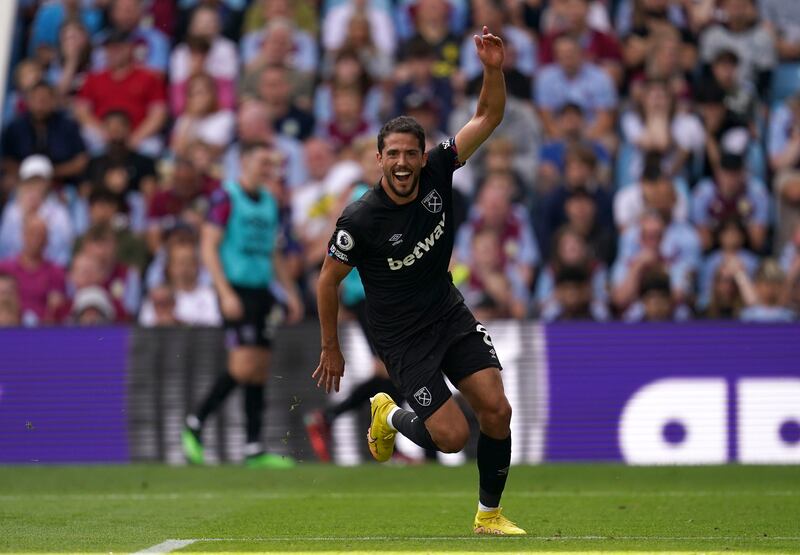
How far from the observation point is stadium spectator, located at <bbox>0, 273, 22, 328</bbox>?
46.7ft

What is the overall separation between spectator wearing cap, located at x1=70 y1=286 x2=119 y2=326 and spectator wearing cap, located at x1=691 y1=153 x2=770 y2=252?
6073 mm

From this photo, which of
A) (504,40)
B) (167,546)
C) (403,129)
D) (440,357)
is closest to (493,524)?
(440,357)

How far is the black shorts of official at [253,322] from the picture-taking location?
42.0 ft

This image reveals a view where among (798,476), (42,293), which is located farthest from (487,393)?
(42,293)

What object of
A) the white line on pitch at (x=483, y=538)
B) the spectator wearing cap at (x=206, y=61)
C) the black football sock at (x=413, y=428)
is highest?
the spectator wearing cap at (x=206, y=61)

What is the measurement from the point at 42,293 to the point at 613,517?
26.7ft

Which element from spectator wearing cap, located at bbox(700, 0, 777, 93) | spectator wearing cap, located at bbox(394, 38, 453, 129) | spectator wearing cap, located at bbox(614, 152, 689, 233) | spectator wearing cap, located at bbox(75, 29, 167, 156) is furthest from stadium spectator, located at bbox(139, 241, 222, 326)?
spectator wearing cap, located at bbox(700, 0, 777, 93)

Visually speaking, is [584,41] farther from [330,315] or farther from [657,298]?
[330,315]

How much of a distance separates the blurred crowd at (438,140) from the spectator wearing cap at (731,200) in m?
0.02

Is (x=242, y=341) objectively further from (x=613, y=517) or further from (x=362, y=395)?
(x=613, y=517)

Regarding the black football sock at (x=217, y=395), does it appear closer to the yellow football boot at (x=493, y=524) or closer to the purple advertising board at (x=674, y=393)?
the purple advertising board at (x=674, y=393)

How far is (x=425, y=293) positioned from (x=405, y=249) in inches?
11.8

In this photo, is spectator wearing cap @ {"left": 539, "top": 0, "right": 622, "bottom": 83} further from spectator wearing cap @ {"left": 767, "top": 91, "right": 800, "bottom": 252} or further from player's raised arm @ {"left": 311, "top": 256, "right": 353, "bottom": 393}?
player's raised arm @ {"left": 311, "top": 256, "right": 353, "bottom": 393}

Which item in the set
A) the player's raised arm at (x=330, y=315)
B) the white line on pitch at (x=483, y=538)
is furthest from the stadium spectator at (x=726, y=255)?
the player's raised arm at (x=330, y=315)
